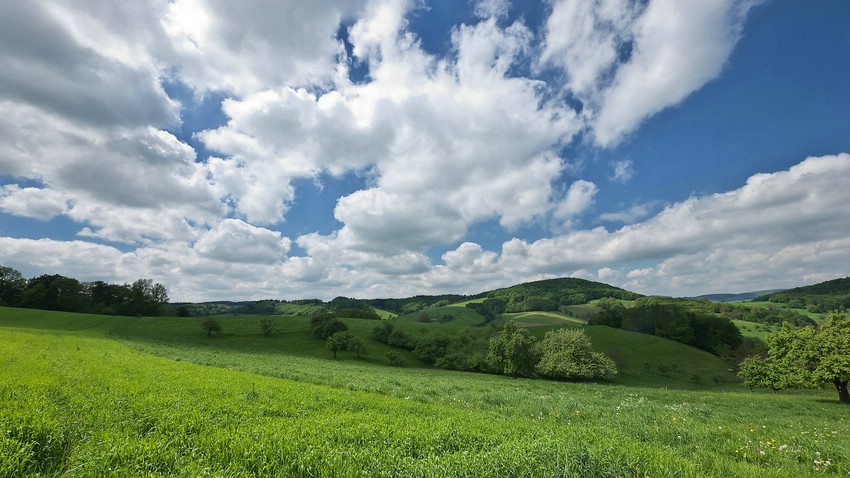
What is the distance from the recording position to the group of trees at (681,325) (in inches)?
4055

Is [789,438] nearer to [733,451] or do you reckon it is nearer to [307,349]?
[733,451]

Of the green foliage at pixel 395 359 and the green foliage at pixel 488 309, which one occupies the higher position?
the green foliage at pixel 488 309

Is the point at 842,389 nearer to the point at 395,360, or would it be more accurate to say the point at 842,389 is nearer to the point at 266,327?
the point at 395,360

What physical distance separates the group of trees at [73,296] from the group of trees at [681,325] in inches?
6564

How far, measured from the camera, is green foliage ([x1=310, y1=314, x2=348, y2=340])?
3688 inches

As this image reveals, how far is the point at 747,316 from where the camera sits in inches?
5807

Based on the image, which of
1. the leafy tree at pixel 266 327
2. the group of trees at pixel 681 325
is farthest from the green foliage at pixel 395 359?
the group of trees at pixel 681 325

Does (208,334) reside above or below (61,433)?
below

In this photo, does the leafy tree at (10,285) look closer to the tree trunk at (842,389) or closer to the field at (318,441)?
the field at (318,441)

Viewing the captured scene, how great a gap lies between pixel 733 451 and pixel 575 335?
60788mm

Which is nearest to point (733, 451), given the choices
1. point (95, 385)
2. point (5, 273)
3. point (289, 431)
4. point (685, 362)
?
point (289, 431)

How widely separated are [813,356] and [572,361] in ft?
102

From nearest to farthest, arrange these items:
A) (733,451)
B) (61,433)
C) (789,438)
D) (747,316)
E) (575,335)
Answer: (61,433) < (733,451) < (789,438) < (575,335) < (747,316)

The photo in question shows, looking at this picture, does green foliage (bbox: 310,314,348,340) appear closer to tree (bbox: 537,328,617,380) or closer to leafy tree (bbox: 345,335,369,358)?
leafy tree (bbox: 345,335,369,358)
